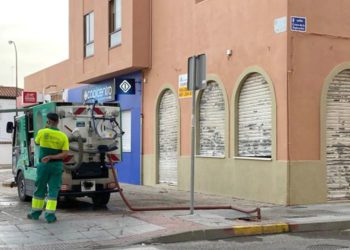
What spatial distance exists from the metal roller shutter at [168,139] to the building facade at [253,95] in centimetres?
3

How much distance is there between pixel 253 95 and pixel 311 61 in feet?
5.84

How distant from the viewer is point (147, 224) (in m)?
10.1

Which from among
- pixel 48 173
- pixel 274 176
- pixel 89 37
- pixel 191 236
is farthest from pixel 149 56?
pixel 191 236

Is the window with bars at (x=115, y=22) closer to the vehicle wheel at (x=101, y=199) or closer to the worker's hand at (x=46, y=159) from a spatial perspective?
the vehicle wheel at (x=101, y=199)

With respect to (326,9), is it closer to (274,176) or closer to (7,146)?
(274,176)

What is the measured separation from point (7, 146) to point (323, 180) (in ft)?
128

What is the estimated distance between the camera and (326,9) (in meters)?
13.4

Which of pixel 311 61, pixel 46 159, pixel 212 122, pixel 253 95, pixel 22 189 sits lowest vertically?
pixel 22 189

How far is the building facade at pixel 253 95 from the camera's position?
12984 millimetres

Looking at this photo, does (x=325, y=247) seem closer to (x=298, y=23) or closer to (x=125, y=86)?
(x=298, y=23)

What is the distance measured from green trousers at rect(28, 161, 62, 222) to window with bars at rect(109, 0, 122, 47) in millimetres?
10825

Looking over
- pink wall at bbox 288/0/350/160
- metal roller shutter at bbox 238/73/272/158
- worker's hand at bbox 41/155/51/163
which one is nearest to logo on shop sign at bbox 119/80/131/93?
metal roller shutter at bbox 238/73/272/158

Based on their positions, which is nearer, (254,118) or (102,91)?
(254,118)

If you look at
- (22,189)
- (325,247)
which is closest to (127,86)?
(22,189)
